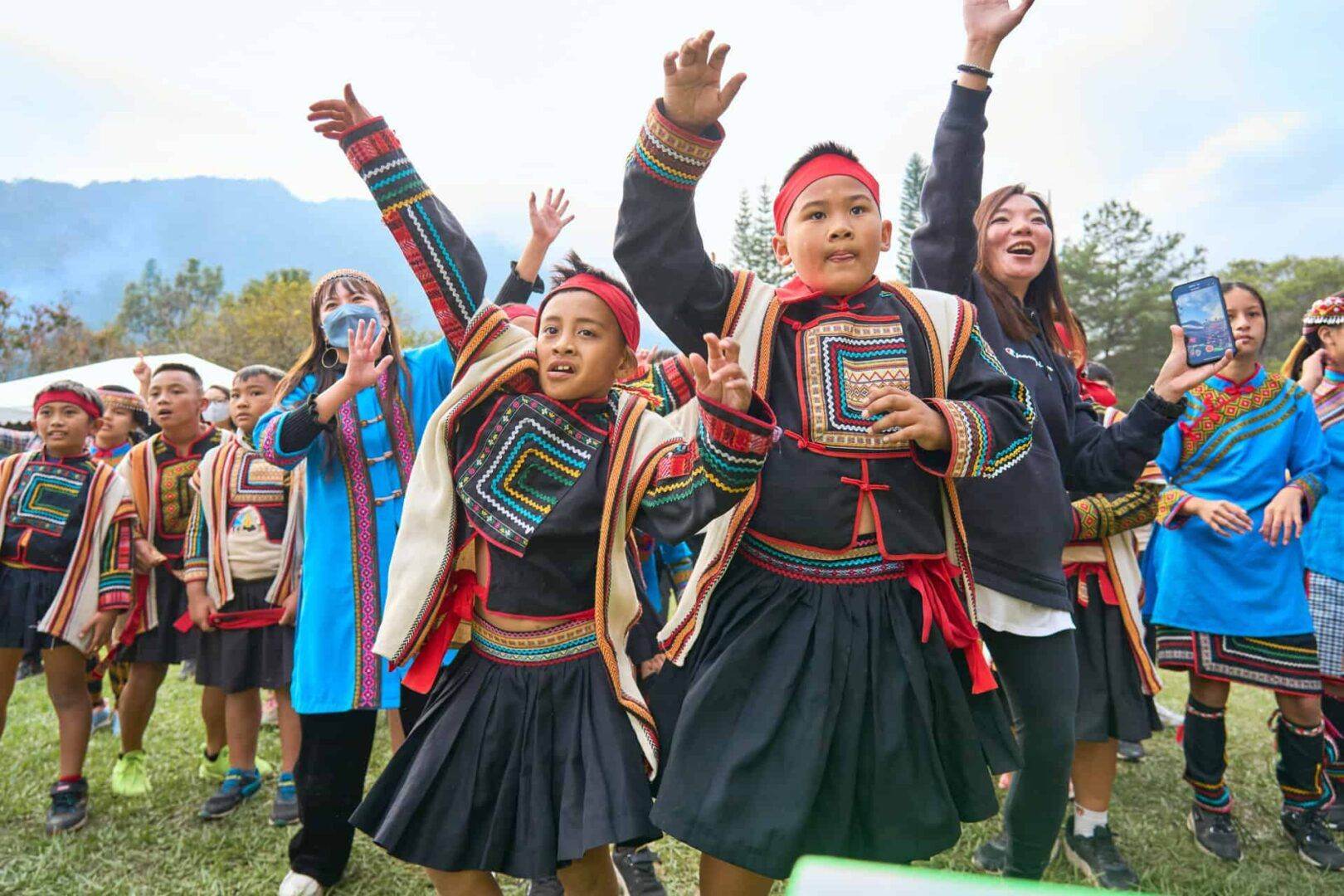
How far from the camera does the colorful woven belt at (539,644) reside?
6.92 feet

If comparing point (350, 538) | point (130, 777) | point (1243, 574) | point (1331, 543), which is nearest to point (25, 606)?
point (130, 777)

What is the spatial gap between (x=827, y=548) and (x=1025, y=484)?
71 cm

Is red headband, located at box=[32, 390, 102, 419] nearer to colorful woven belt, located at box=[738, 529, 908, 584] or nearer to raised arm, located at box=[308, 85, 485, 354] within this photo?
raised arm, located at box=[308, 85, 485, 354]

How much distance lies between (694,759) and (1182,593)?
2.84m

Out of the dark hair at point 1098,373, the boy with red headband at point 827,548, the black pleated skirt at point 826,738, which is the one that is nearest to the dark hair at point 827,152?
the boy with red headband at point 827,548

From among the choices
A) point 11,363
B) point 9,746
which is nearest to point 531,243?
point 9,746

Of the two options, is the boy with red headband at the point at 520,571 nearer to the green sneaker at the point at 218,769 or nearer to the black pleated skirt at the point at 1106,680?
the black pleated skirt at the point at 1106,680

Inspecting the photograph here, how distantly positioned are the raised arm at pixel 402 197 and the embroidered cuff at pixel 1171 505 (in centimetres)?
293

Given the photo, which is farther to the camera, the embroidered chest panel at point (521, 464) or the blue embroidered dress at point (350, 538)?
the blue embroidered dress at point (350, 538)

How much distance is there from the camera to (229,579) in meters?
3.94

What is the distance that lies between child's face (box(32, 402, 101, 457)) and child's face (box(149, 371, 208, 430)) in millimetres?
401

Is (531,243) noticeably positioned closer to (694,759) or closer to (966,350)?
(966,350)

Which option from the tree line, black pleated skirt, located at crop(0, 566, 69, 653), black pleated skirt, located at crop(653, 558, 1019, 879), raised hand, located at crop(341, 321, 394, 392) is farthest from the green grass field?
the tree line

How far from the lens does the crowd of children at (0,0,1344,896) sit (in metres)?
1.79
